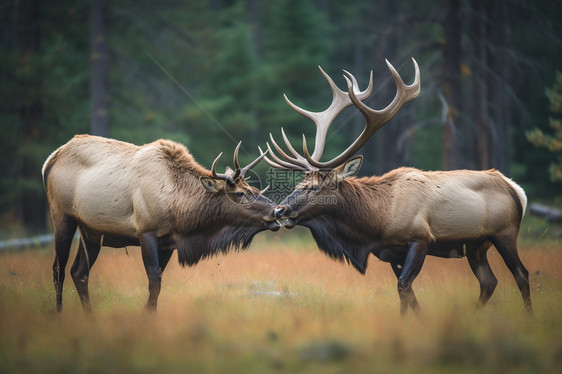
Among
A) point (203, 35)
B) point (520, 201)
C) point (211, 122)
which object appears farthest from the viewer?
point (211, 122)

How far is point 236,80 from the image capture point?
690 inches

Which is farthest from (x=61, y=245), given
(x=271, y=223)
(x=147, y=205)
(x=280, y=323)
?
(x=280, y=323)

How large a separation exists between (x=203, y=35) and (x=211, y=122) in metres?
3.07

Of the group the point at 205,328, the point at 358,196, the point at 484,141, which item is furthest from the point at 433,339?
the point at 484,141

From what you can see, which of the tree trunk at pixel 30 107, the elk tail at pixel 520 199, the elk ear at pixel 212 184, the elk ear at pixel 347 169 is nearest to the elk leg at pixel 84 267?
the elk ear at pixel 212 184

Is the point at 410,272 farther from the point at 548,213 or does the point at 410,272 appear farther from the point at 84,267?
the point at 548,213

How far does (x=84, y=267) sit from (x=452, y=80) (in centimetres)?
899

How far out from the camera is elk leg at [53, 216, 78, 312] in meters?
6.18

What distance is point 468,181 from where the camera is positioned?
635 centimetres

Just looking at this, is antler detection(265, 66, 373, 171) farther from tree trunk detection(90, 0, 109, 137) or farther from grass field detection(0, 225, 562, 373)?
tree trunk detection(90, 0, 109, 137)

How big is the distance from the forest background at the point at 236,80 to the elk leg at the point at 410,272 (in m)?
4.06

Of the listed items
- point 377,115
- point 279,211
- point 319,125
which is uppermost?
point 377,115

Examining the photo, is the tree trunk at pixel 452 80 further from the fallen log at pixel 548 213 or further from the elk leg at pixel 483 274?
the elk leg at pixel 483 274

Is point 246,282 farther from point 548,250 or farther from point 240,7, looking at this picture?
point 240,7
